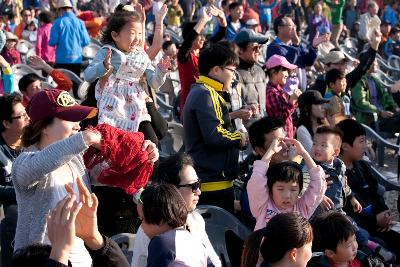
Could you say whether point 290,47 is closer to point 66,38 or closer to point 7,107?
point 66,38

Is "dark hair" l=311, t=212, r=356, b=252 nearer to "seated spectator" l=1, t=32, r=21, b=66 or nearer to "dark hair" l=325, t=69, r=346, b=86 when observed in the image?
"dark hair" l=325, t=69, r=346, b=86

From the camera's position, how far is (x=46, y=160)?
3742mm

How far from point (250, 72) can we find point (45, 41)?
600 centimetres

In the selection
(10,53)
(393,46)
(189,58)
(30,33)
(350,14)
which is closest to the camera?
(189,58)

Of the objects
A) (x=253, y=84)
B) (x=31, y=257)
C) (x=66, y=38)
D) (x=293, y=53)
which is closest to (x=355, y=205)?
(x=253, y=84)

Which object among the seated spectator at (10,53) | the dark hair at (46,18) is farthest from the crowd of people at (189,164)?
the dark hair at (46,18)

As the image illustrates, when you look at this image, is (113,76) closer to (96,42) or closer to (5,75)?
(5,75)

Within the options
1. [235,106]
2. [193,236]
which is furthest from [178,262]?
[235,106]

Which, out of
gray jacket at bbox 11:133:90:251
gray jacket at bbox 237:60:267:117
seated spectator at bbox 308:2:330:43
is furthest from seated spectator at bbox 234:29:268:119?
seated spectator at bbox 308:2:330:43

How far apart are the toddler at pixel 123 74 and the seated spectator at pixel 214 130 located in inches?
13.1

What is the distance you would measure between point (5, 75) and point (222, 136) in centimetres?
310

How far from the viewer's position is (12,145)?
18.6 feet

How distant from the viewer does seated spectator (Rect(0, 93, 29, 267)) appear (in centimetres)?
522

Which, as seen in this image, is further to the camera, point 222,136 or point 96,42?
point 96,42
